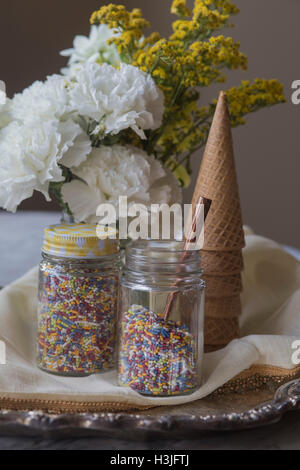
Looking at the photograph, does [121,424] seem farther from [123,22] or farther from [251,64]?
[251,64]

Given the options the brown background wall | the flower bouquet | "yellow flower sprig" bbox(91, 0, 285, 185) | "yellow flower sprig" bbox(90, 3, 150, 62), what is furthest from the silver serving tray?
the brown background wall

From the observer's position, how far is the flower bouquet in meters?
0.79

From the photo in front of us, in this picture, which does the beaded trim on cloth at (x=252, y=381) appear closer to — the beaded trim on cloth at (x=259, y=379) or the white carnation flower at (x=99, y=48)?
the beaded trim on cloth at (x=259, y=379)

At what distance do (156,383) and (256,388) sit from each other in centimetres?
13

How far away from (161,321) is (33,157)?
266 mm

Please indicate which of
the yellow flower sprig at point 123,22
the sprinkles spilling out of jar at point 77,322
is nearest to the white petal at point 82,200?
the sprinkles spilling out of jar at point 77,322

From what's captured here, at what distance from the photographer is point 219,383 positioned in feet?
2.34

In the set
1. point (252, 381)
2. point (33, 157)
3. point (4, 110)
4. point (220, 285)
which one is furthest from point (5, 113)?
point (252, 381)

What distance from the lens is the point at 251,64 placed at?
2.53m

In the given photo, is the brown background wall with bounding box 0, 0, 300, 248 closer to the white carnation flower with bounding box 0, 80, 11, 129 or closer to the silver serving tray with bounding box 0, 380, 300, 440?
the white carnation flower with bounding box 0, 80, 11, 129

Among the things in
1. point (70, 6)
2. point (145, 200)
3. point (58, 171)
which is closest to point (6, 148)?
point (58, 171)

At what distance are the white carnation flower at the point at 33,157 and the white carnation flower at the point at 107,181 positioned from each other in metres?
0.02

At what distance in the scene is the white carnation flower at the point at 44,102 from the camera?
805 millimetres
